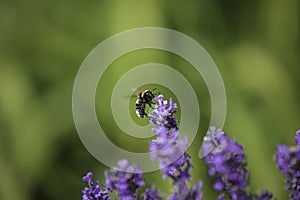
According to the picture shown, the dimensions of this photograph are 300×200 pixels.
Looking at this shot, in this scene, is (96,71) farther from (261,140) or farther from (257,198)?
(257,198)

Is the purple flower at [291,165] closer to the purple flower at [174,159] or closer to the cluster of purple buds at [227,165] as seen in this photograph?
the cluster of purple buds at [227,165]

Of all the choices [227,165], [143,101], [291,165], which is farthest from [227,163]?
[143,101]

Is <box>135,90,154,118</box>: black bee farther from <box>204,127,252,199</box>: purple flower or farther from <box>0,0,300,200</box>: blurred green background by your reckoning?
<box>0,0,300,200</box>: blurred green background

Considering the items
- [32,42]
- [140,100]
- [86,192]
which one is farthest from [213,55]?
[86,192]

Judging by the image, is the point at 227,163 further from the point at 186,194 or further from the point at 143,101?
the point at 143,101

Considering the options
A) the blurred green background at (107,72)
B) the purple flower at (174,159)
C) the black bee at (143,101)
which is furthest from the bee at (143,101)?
the blurred green background at (107,72)

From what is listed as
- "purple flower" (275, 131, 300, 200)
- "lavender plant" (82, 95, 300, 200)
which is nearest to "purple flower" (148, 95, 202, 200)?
"lavender plant" (82, 95, 300, 200)

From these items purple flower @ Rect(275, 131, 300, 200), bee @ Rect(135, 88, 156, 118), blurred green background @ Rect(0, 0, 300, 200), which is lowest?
purple flower @ Rect(275, 131, 300, 200)
